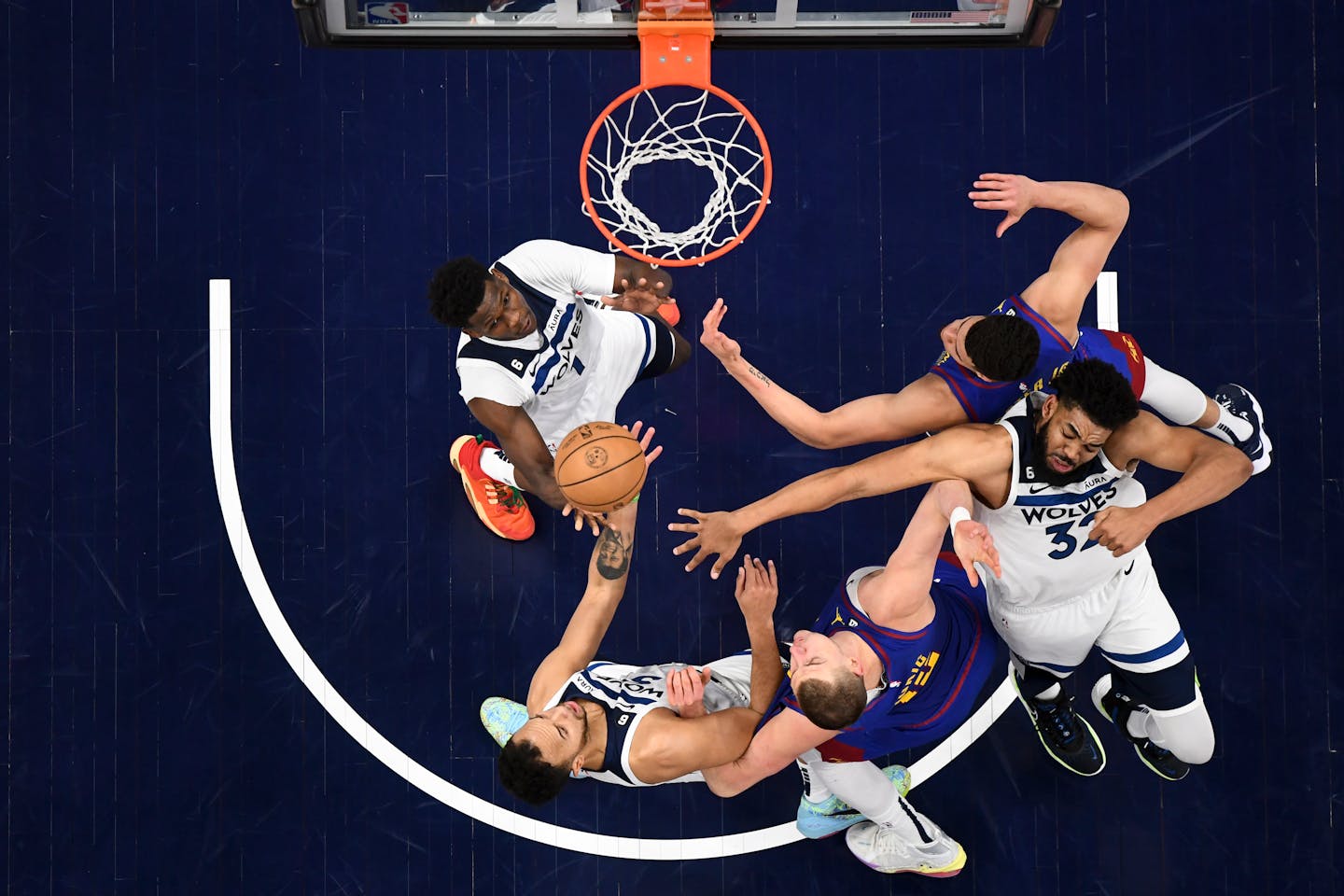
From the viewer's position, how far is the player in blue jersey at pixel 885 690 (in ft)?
15.0

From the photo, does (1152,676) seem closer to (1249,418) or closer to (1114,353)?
(1249,418)

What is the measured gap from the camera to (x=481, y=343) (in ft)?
16.3

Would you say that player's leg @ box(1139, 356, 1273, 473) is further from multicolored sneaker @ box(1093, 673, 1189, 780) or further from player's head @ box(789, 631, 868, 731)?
player's head @ box(789, 631, 868, 731)

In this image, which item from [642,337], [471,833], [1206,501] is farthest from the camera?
[471,833]

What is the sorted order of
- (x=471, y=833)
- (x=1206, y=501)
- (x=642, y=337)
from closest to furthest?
(x=1206, y=501)
(x=642, y=337)
(x=471, y=833)

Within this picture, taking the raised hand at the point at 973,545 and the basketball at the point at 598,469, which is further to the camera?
the basketball at the point at 598,469

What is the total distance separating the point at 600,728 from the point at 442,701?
150 cm

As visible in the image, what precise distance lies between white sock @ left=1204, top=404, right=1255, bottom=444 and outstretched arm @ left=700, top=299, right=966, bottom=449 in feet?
4.39

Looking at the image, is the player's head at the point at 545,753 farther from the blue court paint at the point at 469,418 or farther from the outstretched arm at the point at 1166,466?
the outstretched arm at the point at 1166,466

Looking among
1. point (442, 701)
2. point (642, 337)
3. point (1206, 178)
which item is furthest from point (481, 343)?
point (1206, 178)

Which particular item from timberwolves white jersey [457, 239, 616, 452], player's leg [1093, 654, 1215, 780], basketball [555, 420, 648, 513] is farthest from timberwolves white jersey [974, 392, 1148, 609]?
timberwolves white jersey [457, 239, 616, 452]

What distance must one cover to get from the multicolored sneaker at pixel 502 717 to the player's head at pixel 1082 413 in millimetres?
3067

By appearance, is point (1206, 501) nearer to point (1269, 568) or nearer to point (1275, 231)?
point (1269, 568)

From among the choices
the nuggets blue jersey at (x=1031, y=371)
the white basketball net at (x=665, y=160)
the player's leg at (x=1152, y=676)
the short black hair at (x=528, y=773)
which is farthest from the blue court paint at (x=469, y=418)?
the short black hair at (x=528, y=773)
